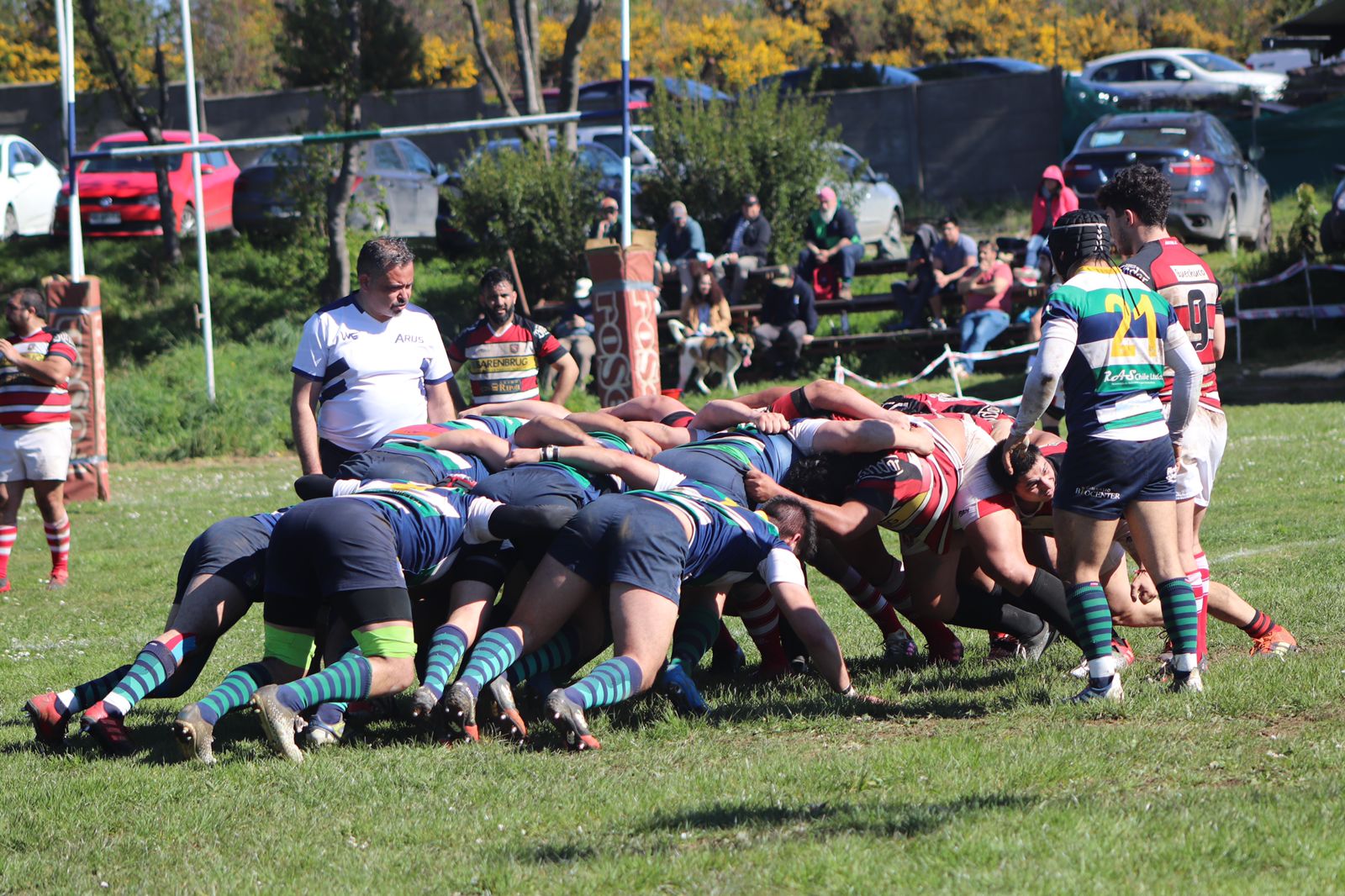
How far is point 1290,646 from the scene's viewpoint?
6461 millimetres

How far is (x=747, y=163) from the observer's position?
67.2 feet

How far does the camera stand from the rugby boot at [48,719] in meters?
5.87

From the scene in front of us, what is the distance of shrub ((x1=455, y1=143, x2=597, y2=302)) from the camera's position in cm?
2062

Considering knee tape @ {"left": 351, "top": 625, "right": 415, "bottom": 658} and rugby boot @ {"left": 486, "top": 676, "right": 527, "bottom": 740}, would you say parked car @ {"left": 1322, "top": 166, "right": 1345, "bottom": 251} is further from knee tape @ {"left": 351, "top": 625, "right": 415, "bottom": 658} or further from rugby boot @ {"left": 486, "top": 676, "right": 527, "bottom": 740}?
knee tape @ {"left": 351, "top": 625, "right": 415, "bottom": 658}

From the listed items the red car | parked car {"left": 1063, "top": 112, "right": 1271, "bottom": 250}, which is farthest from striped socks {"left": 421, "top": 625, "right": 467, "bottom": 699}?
the red car

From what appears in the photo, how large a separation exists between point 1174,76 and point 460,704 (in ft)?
81.8

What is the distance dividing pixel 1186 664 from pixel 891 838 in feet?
6.50

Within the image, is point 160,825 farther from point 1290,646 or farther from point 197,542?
point 1290,646

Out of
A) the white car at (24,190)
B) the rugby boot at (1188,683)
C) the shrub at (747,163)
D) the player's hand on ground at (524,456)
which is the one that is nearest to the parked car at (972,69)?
the shrub at (747,163)

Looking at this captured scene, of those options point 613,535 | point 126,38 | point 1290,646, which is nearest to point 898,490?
point 613,535

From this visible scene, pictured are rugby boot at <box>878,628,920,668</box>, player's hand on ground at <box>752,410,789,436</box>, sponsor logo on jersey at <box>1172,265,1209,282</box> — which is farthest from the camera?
rugby boot at <box>878,628,920,668</box>

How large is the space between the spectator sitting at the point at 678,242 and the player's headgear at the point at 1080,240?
41.9 feet

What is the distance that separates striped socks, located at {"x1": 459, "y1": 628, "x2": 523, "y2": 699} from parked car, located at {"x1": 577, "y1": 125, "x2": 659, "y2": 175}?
15.8 metres

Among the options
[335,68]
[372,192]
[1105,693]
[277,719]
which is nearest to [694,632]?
[1105,693]
